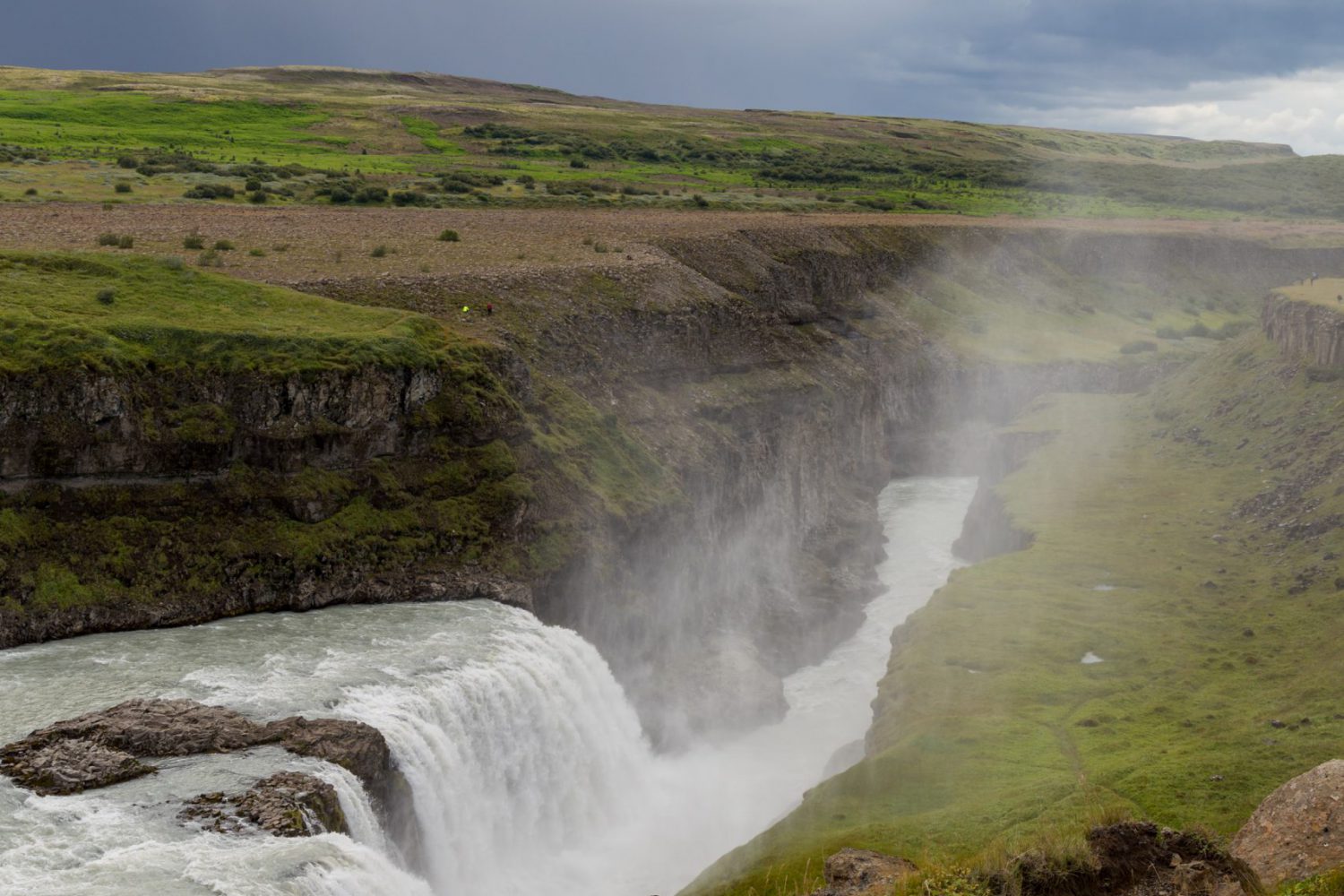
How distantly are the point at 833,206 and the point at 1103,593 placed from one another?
3620 inches

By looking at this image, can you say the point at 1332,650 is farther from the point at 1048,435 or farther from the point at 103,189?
the point at 103,189

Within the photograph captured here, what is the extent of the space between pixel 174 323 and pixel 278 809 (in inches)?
1085

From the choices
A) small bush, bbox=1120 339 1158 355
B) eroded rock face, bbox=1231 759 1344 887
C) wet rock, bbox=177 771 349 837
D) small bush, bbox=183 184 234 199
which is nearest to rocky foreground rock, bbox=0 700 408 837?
wet rock, bbox=177 771 349 837

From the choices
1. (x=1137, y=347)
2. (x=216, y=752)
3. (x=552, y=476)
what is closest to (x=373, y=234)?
(x=552, y=476)

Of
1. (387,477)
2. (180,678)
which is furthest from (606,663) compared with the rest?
(180,678)

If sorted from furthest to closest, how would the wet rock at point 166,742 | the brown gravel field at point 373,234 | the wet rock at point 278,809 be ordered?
the brown gravel field at point 373,234, the wet rock at point 166,742, the wet rock at point 278,809

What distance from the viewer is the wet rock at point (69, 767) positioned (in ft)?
113

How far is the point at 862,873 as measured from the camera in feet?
121

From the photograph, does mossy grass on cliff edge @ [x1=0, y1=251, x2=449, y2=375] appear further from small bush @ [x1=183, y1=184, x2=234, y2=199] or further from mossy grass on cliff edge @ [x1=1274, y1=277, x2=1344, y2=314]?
mossy grass on cliff edge @ [x1=1274, y1=277, x2=1344, y2=314]

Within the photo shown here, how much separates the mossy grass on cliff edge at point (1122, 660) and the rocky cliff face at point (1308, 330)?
172 centimetres

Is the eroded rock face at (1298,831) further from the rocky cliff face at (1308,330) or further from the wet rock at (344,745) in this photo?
the rocky cliff face at (1308,330)

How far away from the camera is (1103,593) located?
72.8 metres

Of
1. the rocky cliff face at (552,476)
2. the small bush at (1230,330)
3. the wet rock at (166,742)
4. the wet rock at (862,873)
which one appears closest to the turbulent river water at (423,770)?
the wet rock at (166,742)

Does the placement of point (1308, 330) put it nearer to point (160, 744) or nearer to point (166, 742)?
point (166, 742)
